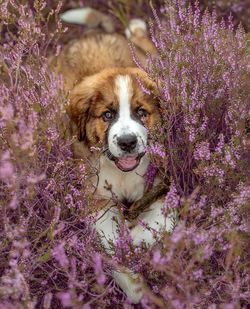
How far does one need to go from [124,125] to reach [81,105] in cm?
47

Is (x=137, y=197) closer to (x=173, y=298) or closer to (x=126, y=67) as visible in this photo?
(x=126, y=67)

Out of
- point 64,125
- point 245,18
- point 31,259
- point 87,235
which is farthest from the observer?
point 245,18

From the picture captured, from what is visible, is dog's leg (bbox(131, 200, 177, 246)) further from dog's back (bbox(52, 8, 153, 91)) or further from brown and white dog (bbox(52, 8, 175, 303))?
dog's back (bbox(52, 8, 153, 91))

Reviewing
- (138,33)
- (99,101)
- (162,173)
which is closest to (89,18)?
(138,33)

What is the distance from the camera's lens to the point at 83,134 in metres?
3.41

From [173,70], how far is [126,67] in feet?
2.16

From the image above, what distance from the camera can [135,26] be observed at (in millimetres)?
5129

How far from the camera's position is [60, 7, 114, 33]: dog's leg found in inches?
215

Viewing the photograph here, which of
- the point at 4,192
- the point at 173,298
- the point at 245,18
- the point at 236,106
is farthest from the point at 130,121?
the point at 245,18

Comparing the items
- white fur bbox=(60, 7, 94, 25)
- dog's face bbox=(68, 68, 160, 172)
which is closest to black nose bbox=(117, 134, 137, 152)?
dog's face bbox=(68, 68, 160, 172)

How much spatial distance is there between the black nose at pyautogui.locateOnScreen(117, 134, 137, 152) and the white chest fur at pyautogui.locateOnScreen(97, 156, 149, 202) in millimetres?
331

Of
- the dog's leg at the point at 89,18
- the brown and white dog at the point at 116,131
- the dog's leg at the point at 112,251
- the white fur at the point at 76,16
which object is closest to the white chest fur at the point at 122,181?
the brown and white dog at the point at 116,131

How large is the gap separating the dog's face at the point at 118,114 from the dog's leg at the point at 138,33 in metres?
1.16

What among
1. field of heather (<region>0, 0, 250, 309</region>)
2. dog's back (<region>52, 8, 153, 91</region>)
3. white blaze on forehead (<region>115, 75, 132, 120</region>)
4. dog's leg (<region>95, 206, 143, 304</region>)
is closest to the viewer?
field of heather (<region>0, 0, 250, 309</region>)
